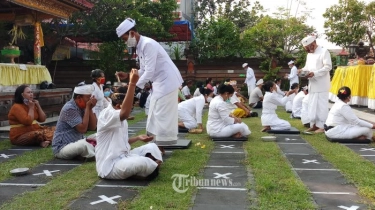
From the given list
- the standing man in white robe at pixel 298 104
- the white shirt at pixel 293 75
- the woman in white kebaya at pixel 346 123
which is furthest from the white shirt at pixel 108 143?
the white shirt at pixel 293 75

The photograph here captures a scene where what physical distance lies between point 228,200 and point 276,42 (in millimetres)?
20580

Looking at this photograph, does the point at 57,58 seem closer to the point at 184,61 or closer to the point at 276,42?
the point at 184,61

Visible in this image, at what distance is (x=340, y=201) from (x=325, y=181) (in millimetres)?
644

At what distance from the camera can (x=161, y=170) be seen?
4453mm

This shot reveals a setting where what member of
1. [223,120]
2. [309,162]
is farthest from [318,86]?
[309,162]

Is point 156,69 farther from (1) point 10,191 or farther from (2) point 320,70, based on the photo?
(2) point 320,70

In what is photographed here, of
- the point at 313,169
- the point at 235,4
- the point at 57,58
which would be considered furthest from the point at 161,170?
the point at 235,4

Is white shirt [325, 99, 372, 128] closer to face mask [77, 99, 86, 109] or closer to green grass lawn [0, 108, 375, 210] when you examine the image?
green grass lawn [0, 108, 375, 210]

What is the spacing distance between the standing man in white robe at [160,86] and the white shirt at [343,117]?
8.81 ft

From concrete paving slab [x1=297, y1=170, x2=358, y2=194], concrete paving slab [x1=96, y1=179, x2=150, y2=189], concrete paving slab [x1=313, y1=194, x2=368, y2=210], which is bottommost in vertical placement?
concrete paving slab [x1=96, y1=179, x2=150, y2=189]

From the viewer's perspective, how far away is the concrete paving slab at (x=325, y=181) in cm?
369

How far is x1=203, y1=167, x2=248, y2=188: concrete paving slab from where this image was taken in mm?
3875

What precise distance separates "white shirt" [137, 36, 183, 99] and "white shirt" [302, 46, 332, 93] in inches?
128

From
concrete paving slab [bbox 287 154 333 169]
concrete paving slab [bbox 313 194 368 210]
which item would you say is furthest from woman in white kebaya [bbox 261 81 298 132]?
concrete paving slab [bbox 313 194 368 210]
